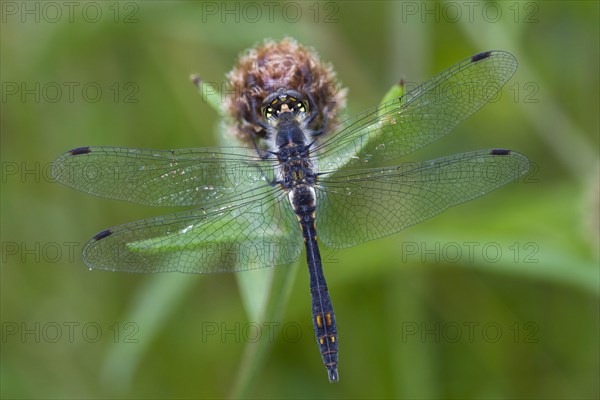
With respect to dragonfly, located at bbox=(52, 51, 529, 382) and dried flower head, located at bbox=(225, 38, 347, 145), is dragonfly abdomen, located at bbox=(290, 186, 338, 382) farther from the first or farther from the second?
dried flower head, located at bbox=(225, 38, 347, 145)

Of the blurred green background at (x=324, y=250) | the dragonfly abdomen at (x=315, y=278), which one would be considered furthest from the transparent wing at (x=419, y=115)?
the blurred green background at (x=324, y=250)

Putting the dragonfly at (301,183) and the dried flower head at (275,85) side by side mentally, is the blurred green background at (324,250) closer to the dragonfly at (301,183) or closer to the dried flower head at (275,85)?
the dragonfly at (301,183)

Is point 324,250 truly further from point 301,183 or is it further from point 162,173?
point 162,173

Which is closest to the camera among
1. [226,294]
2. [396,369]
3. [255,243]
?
[255,243]

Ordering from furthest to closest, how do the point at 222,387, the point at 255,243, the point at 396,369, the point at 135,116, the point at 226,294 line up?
the point at 135,116 → the point at 226,294 → the point at 222,387 → the point at 396,369 → the point at 255,243

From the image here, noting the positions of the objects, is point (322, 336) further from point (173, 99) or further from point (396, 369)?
point (173, 99)

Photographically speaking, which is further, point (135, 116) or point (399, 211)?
point (135, 116)

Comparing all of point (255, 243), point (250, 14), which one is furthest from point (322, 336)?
point (250, 14)
